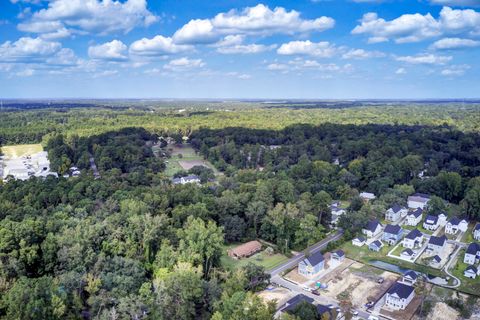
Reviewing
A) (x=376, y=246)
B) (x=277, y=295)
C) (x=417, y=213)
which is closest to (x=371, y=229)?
(x=376, y=246)

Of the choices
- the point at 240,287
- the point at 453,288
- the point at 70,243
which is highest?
the point at 70,243

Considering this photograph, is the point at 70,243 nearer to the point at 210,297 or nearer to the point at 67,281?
the point at 67,281

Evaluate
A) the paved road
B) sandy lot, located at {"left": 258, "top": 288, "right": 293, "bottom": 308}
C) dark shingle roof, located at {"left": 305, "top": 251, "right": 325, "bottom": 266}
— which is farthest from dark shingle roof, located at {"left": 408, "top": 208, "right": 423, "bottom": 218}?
sandy lot, located at {"left": 258, "top": 288, "right": 293, "bottom": 308}

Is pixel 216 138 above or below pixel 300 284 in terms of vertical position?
above

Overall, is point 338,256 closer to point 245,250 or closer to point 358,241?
point 358,241

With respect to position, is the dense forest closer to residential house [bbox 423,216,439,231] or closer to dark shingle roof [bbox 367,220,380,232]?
dark shingle roof [bbox 367,220,380,232]

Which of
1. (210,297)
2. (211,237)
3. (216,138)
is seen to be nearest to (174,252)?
(211,237)
